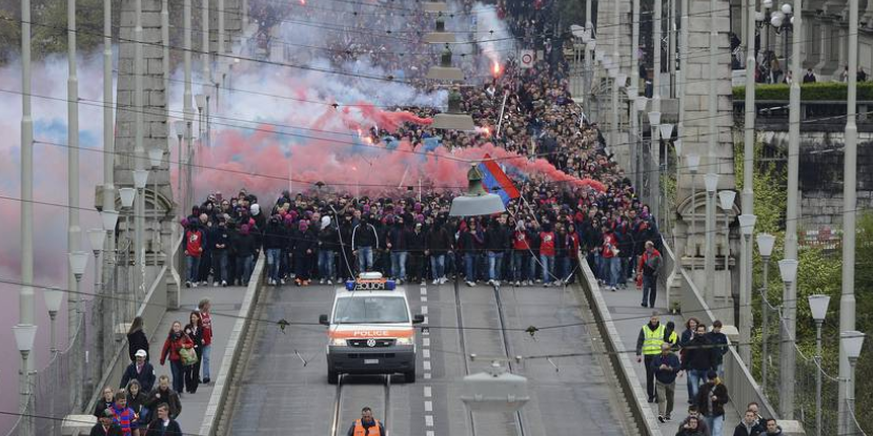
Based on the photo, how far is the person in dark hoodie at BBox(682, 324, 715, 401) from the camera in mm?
51562

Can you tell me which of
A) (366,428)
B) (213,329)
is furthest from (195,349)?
(366,428)

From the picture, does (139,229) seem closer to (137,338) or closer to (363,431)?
(137,338)

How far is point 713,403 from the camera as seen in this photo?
4928 centimetres

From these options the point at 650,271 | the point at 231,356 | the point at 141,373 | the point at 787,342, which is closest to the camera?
the point at 141,373

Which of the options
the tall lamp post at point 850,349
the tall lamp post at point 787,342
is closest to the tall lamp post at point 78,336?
the tall lamp post at point 787,342

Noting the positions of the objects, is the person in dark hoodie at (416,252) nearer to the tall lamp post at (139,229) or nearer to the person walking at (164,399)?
the tall lamp post at (139,229)

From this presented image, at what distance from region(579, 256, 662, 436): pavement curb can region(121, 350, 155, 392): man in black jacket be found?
8.46 m

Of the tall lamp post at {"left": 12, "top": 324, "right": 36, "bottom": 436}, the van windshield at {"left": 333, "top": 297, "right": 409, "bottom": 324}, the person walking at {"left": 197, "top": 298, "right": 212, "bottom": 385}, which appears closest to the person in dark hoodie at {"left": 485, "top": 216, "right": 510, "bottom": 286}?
the van windshield at {"left": 333, "top": 297, "right": 409, "bottom": 324}

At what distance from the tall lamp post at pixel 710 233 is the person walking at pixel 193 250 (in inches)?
475

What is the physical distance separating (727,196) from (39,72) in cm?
3383

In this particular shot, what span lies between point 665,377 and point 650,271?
11.1m

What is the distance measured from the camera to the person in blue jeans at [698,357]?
2030 inches

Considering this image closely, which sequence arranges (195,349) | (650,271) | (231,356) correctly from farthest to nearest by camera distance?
(650,271), (231,356), (195,349)

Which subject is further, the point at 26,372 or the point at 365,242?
the point at 365,242
